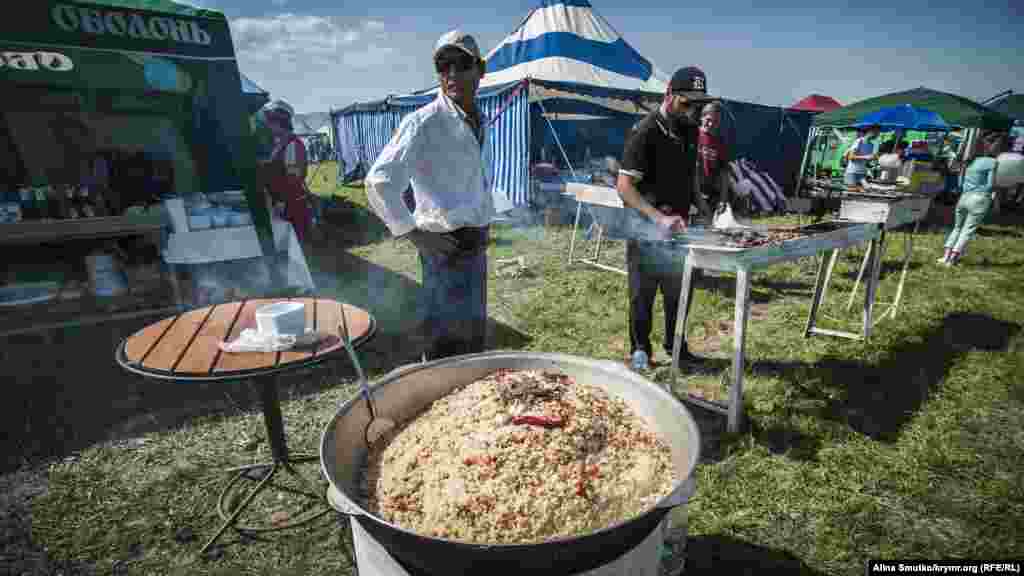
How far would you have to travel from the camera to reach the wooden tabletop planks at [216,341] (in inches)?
75.8

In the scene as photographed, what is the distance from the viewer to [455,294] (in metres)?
2.95

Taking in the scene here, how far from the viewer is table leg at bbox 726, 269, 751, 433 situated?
2.89 metres

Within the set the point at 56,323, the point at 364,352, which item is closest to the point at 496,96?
the point at 364,352

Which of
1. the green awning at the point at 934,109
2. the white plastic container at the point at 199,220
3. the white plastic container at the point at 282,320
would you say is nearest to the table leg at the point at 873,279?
the white plastic container at the point at 282,320

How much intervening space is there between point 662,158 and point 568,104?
9874mm

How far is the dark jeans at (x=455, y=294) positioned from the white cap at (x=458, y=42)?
3.28 ft

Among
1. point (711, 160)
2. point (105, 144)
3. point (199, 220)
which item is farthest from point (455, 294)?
point (105, 144)

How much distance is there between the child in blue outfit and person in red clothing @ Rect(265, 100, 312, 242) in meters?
10.4

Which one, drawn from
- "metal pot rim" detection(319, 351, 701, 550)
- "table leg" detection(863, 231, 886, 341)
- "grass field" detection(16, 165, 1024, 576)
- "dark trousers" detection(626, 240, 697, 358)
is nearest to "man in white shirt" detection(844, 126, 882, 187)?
"grass field" detection(16, 165, 1024, 576)

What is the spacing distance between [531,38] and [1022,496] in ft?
46.3

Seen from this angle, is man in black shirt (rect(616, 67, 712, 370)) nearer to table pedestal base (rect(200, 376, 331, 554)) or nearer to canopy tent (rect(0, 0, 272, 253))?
table pedestal base (rect(200, 376, 331, 554))

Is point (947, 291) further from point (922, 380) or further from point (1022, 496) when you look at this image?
point (1022, 496)

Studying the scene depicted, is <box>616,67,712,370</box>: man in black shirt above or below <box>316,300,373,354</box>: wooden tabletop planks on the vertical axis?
above

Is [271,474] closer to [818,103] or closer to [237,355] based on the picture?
[237,355]
